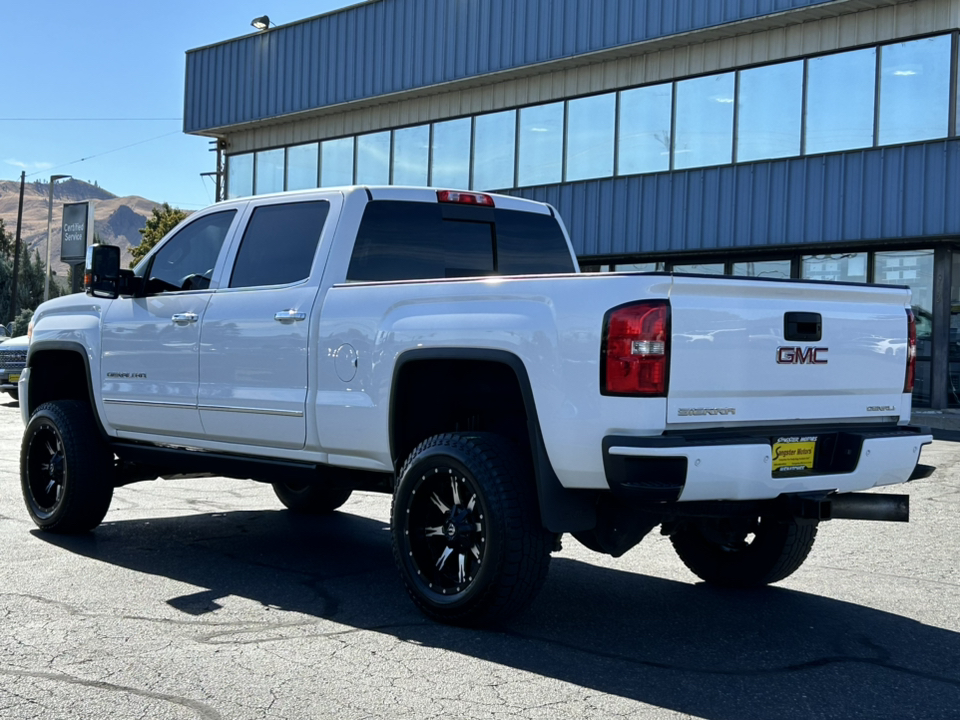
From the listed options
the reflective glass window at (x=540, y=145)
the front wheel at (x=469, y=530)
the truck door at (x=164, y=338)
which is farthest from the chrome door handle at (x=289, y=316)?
the reflective glass window at (x=540, y=145)

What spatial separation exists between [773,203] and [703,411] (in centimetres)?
1658

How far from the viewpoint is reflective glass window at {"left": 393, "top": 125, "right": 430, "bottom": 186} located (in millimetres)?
26750

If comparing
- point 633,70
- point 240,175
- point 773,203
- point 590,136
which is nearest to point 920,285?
point 773,203

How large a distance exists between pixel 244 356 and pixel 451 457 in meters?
1.71

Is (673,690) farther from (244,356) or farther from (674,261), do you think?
(674,261)

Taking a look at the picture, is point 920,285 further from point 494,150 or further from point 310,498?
point 310,498

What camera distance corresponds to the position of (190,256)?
7277 millimetres

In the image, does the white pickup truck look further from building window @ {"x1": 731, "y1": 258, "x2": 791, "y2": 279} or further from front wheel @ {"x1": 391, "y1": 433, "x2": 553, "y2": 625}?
building window @ {"x1": 731, "y1": 258, "x2": 791, "y2": 279}

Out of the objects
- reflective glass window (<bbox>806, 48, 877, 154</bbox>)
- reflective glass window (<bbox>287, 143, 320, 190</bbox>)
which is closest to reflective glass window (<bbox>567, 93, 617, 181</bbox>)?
reflective glass window (<bbox>806, 48, 877, 154</bbox>)

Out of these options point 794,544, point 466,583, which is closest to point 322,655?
point 466,583

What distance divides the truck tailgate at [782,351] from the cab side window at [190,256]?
3.38 m

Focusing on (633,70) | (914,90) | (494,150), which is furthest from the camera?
(494,150)

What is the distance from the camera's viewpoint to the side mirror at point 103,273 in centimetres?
732

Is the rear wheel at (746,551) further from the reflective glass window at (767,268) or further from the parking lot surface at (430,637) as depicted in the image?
the reflective glass window at (767,268)
